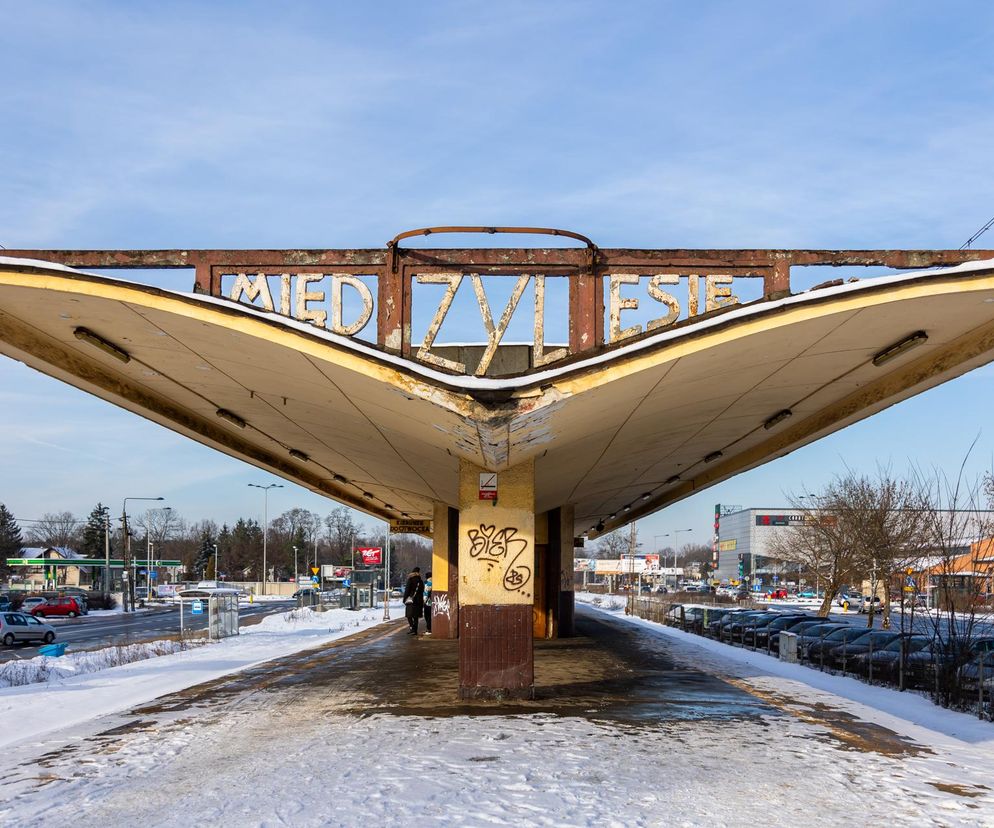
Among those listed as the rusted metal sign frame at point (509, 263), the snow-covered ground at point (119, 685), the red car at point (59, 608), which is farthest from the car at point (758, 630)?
the red car at point (59, 608)

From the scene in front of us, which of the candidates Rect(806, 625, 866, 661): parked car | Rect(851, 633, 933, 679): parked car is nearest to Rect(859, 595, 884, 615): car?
Rect(806, 625, 866, 661): parked car

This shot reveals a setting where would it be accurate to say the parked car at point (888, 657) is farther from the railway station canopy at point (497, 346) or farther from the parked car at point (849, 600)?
the parked car at point (849, 600)

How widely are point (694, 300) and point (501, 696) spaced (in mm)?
6201

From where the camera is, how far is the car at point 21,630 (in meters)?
36.3

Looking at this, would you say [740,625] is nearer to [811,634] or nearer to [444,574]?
[811,634]

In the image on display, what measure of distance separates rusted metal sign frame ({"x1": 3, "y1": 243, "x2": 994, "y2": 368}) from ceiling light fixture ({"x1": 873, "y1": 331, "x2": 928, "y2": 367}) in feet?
3.48

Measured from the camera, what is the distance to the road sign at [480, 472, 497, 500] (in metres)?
13.3

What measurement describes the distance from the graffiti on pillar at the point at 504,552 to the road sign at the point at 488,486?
1.39 feet

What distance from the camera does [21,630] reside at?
36656mm

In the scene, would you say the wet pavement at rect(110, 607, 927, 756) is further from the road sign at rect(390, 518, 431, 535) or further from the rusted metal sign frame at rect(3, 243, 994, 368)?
the road sign at rect(390, 518, 431, 535)

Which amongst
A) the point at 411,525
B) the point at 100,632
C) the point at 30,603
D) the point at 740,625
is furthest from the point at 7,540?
the point at 740,625

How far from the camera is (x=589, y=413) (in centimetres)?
1235

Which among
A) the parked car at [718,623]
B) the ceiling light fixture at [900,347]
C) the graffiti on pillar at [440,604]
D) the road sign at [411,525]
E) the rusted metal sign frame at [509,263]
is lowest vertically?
the parked car at [718,623]

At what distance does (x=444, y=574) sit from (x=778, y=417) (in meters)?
14.0
